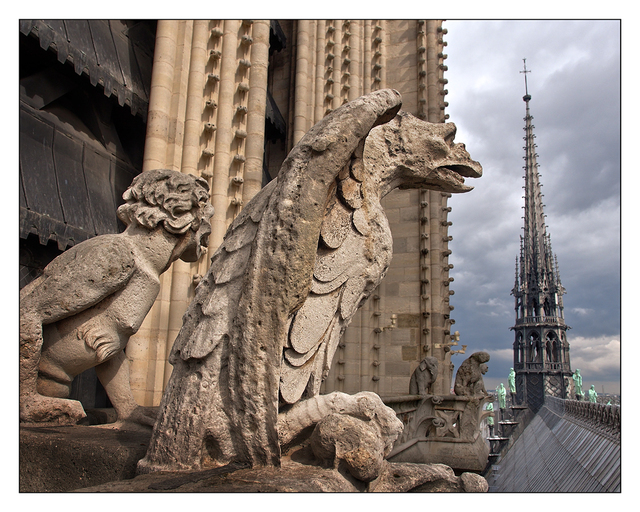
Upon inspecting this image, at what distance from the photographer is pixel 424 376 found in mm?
7855

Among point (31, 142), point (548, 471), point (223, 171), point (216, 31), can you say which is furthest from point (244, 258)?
point (548, 471)

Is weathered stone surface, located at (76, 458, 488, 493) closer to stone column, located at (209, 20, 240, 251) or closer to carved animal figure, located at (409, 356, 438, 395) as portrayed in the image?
stone column, located at (209, 20, 240, 251)

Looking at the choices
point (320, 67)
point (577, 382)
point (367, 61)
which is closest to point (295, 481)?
point (320, 67)

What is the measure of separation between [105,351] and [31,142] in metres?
3.01

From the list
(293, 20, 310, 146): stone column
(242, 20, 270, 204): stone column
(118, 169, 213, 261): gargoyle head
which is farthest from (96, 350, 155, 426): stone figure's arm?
(293, 20, 310, 146): stone column

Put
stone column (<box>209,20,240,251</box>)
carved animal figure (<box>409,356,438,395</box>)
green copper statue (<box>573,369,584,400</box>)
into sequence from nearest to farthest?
stone column (<box>209,20,240,251</box>) < carved animal figure (<box>409,356,438,395</box>) < green copper statue (<box>573,369,584,400</box>)

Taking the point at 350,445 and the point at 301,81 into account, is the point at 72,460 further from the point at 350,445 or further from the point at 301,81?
the point at 301,81

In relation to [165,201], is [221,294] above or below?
below

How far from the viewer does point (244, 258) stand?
1.99 metres

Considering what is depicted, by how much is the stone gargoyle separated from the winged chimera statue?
491mm

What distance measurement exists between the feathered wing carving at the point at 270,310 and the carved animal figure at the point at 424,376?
6.21m

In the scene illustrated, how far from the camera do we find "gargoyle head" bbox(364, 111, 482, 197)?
7.58 feet

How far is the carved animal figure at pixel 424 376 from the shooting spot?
7820 millimetres

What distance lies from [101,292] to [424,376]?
6460 millimetres
